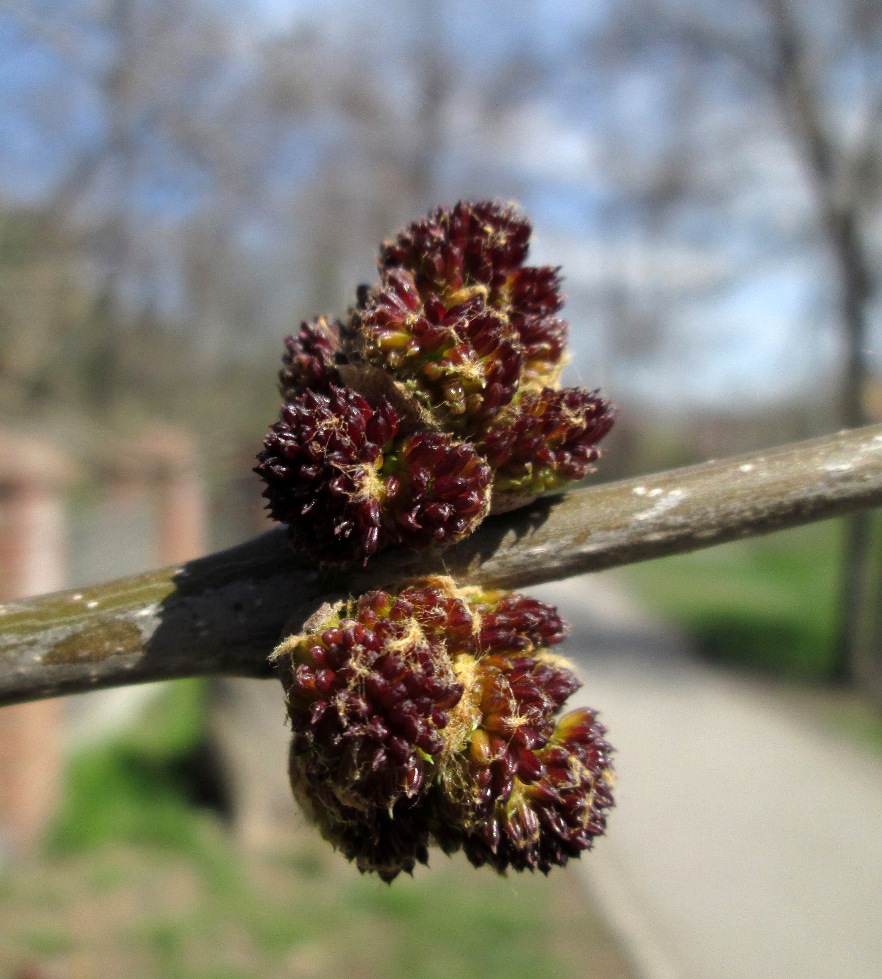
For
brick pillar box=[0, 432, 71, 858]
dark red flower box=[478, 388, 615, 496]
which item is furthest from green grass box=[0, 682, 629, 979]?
dark red flower box=[478, 388, 615, 496]

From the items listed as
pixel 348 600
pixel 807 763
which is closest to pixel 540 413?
pixel 348 600

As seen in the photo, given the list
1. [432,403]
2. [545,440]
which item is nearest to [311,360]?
[432,403]

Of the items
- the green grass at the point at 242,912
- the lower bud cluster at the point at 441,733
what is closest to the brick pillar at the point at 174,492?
the green grass at the point at 242,912

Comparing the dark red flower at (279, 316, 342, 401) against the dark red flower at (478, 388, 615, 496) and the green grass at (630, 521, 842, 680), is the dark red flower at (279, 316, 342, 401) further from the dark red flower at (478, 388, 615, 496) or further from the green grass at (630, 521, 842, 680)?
the green grass at (630, 521, 842, 680)

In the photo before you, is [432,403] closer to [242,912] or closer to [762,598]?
[242,912]

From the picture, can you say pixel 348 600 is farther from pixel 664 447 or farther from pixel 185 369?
pixel 664 447

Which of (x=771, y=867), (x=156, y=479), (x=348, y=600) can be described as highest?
(x=156, y=479)
